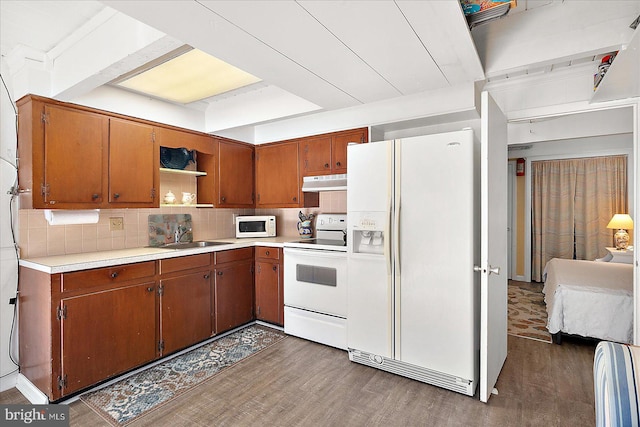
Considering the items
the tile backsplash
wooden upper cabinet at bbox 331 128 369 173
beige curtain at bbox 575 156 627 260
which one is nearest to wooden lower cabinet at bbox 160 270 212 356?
the tile backsplash

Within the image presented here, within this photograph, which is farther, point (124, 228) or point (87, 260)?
point (124, 228)

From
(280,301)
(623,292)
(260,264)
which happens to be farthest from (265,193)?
(623,292)

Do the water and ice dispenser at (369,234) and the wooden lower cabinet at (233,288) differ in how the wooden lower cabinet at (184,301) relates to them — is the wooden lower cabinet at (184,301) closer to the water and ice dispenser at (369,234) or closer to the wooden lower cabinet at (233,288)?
the wooden lower cabinet at (233,288)

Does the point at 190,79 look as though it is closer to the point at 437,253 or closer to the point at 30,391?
the point at 437,253

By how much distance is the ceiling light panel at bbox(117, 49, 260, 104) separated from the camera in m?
2.51

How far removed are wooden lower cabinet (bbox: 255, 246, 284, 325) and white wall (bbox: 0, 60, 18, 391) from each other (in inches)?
79.8

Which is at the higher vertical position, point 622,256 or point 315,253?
point 315,253

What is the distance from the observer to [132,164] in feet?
9.67

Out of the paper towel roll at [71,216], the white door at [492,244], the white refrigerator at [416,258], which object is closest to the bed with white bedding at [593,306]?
the white door at [492,244]

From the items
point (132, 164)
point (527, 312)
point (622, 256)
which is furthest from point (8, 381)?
point (622, 256)

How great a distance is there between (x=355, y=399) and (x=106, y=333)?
1.86m

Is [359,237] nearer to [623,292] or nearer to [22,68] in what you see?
[623,292]

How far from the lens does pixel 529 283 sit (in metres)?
5.79

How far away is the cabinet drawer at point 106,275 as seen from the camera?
2.22 meters
